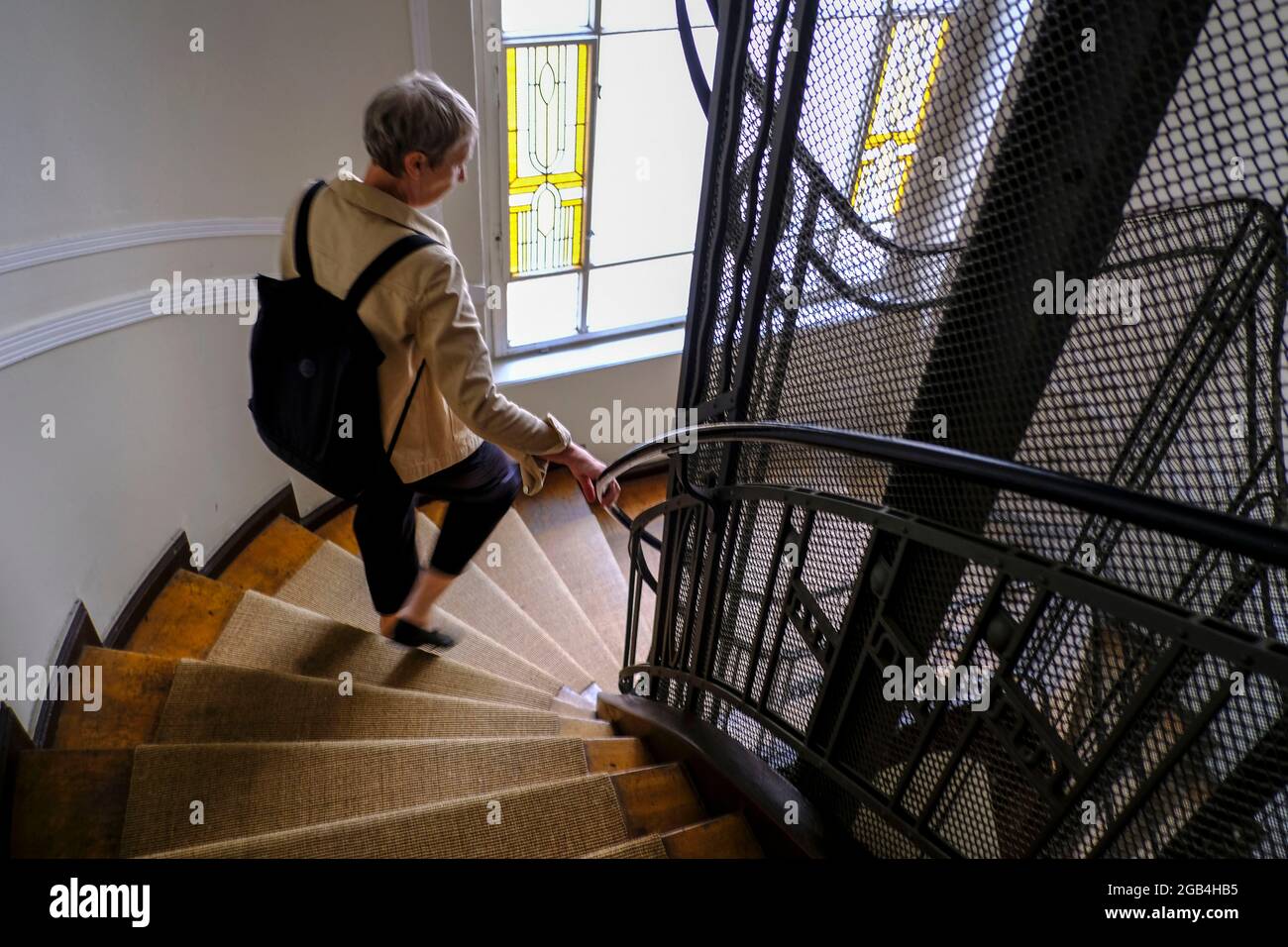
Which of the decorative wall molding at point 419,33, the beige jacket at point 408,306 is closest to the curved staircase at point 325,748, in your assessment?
the beige jacket at point 408,306

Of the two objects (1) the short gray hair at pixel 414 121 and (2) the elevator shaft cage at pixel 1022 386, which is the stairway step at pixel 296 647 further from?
(1) the short gray hair at pixel 414 121

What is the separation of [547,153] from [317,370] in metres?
2.13

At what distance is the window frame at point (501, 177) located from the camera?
3051mm

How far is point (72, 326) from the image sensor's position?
1947mm

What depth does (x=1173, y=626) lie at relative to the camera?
89 centimetres

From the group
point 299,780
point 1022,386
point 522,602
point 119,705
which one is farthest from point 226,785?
point 1022,386

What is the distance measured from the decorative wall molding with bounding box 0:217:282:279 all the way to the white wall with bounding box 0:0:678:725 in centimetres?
2

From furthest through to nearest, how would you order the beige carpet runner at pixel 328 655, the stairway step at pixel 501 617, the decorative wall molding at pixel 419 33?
the stairway step at pixel 501 617 → the decorative wall molding at pixel 419 33 → the beige carpet runner at pixel 328 655

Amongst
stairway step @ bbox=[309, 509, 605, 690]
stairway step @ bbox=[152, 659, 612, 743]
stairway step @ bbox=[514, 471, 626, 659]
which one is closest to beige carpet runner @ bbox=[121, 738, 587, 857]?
stairway step @ bbox=[152, 659, 612, 743]

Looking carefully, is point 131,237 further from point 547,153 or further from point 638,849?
Result: point 638,849

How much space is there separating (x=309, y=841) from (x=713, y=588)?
1007mm

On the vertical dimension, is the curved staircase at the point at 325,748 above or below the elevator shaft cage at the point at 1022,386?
below

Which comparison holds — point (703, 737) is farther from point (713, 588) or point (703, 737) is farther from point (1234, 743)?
point (1234, 743)
